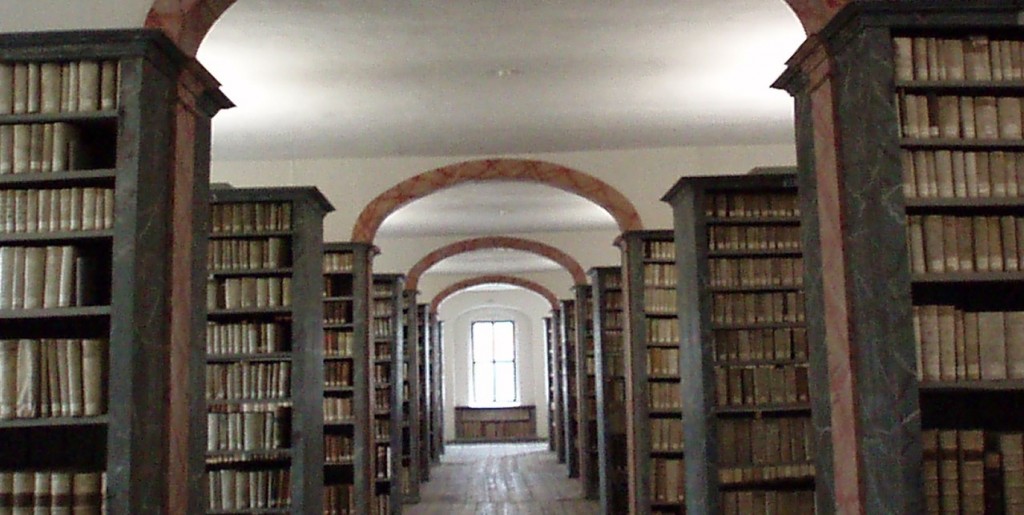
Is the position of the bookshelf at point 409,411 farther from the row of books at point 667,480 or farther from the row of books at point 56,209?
the row of books at point 56,209

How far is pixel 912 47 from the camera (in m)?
3.81

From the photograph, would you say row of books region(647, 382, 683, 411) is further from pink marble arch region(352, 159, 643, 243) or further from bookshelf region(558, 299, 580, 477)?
bookshelf region(558, 299, 580, 477)

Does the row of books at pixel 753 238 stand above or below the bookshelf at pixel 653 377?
above

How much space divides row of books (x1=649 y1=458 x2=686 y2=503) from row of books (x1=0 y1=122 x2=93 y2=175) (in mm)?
5960

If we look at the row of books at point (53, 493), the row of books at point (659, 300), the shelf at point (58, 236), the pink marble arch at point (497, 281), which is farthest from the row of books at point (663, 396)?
the pink marble arch at point (497, 281)

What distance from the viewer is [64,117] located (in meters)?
3.86

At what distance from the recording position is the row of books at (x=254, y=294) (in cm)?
→ 695

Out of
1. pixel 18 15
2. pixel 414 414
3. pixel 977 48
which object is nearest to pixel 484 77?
Answer: pixel 18 15

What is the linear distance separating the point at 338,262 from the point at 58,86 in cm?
539

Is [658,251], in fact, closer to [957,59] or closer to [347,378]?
[347,378]

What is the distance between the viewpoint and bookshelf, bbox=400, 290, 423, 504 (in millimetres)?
12656

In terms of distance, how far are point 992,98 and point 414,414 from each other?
1001cm

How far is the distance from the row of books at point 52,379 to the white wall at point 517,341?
64.3 ft

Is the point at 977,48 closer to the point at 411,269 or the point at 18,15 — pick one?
the point at 18,15
